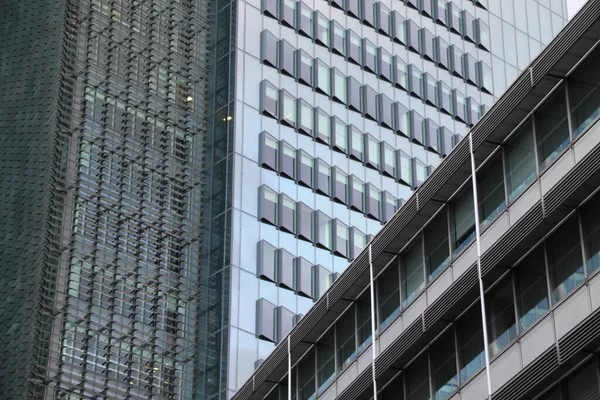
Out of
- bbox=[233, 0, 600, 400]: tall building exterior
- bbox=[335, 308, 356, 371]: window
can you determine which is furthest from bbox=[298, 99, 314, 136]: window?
bbox=[233, 0, 600, 400]: tall building exterior

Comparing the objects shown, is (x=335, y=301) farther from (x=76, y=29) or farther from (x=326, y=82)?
(x=326, y=82)

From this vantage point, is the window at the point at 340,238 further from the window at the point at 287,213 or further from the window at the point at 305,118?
the window at the point at 305,118

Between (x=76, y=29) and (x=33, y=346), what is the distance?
1731 cm

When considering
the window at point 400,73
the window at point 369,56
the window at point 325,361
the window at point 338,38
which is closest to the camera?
the window at point 325,361

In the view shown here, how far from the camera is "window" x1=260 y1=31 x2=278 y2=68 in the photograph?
2970 inches

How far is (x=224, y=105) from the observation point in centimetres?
7319

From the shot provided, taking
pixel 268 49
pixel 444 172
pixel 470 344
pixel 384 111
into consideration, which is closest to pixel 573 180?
pixel 470 344

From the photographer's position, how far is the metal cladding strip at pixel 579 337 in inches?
1202

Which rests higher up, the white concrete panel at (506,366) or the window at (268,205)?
the window at (268,205)

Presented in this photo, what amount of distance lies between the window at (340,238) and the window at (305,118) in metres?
5.17

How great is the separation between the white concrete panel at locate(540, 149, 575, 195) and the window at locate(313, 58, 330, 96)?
44114mm

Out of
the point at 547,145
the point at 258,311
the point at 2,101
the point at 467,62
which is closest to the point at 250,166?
the point at 258,311

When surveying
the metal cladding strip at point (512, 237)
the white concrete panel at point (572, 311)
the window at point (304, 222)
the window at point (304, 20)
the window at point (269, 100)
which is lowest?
the white concrete panel at point (572, 311)

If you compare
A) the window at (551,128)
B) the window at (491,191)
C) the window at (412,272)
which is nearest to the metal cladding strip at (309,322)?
the window at (412,272)
